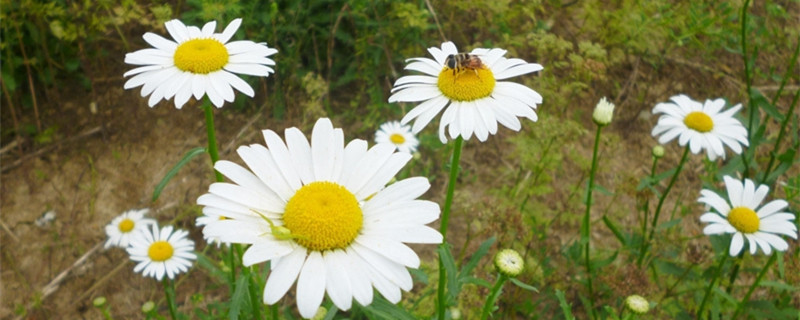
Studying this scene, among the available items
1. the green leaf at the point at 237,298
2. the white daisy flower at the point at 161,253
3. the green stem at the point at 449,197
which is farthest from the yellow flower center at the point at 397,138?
the green leaf at the point at 237,298

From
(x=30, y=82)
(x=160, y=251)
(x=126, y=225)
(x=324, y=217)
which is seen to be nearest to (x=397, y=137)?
(x=160, y=251)

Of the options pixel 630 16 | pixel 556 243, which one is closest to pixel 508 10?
pixel 630 16

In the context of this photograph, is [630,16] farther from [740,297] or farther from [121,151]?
[121,151]

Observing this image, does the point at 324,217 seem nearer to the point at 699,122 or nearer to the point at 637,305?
the point at 637,305

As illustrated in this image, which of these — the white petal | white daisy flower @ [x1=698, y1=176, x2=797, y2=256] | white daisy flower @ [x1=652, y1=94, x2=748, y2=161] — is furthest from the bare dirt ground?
the white petal

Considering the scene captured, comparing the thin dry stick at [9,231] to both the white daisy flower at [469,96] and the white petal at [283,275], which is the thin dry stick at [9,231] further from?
the white petal at [283,275]

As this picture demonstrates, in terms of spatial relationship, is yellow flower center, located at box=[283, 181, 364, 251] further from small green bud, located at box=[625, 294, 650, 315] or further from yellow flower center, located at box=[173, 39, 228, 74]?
small green bud, located at box=[625, 294, 650, 315]
